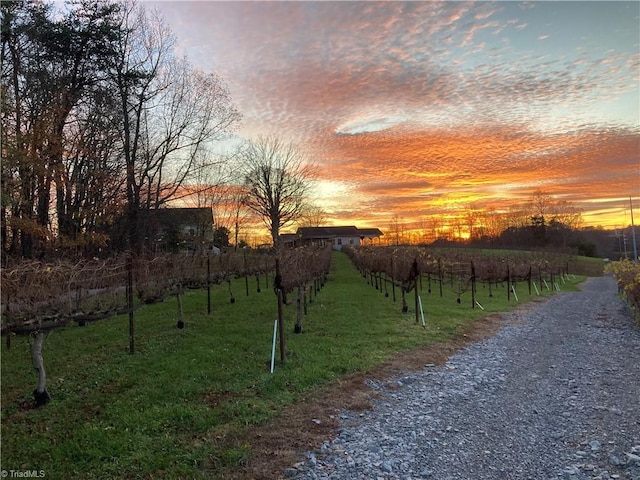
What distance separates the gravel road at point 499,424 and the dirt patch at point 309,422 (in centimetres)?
17

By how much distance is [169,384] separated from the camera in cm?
655

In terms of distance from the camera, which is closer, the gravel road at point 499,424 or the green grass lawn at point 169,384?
the gravel road at point 499,424

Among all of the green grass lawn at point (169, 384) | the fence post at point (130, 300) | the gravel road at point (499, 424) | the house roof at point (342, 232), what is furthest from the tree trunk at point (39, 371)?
the house roof at point (342, 232)

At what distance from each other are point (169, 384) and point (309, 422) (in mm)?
2543

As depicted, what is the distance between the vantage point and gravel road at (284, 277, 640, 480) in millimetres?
4145

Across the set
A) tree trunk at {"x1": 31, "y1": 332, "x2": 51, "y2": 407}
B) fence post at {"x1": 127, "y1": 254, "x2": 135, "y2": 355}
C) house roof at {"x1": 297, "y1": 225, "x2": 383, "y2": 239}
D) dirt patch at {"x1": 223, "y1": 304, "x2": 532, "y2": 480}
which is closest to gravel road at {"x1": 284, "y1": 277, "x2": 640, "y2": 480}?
dirt patch at {"x1": 223, "y1": 304, "x2": 532, "y2": 480}

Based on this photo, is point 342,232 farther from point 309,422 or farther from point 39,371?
point 309,422

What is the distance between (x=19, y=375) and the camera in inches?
301

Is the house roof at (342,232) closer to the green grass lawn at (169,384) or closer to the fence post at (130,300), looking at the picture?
the green grass lawn at (169,384)

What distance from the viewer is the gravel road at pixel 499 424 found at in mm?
4145

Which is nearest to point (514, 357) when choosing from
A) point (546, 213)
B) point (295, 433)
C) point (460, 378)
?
point (460, 378)

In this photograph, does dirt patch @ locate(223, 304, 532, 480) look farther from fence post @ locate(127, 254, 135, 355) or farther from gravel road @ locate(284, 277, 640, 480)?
fence post @ locate(127, 254, 135, 355)

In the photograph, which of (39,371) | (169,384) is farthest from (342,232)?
(39,371)

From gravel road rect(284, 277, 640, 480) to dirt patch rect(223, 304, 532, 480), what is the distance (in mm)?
175
